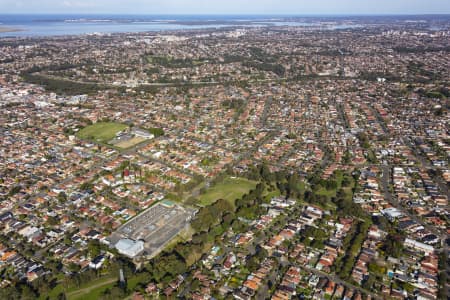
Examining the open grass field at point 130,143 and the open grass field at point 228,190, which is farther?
the open grass field at point 130,143

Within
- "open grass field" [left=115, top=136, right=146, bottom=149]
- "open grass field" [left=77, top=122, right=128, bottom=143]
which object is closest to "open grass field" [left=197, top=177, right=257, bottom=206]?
"open grass field" [left=115, top=136, right=146, bottom=149]

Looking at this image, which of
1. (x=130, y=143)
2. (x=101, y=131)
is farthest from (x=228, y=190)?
(x=101, y=131)

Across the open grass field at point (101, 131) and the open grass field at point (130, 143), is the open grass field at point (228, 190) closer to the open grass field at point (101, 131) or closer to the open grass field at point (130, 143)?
the open grass field at point (130, 143)

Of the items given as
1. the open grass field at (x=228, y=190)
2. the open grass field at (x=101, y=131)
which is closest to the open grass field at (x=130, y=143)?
the open grass field at (x=101, y=131)

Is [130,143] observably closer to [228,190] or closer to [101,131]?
[101,131]

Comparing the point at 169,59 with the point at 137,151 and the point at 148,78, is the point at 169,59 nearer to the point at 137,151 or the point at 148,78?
the point at 148,78

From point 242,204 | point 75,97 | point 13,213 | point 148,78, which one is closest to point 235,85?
point 148,78
